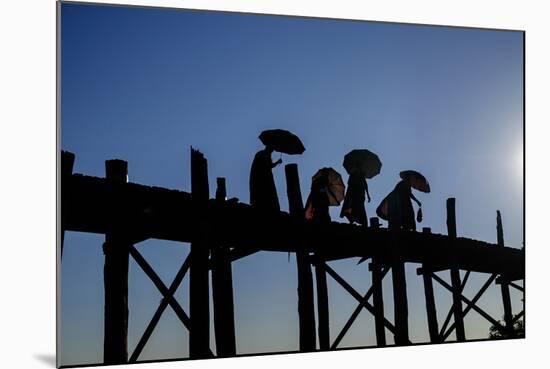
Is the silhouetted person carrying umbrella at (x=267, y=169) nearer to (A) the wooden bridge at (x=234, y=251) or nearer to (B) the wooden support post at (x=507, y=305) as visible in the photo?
(A) the wooden bridge at (x=234, y=251)

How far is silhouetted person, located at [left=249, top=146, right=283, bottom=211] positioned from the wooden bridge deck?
2.3 inches

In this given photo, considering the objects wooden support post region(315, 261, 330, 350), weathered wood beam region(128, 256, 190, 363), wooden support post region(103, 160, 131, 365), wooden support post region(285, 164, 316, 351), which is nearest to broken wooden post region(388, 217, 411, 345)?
wooden support post region(315, 261, 330, 350)

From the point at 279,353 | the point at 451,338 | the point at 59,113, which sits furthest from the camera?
the point at 451,338

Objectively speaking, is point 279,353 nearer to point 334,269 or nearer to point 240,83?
point 334,269

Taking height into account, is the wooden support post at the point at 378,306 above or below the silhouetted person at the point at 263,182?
below

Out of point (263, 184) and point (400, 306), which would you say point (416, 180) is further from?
point (263, 184)

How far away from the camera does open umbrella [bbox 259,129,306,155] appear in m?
5.50

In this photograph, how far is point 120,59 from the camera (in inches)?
207

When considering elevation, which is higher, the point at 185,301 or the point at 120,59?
the point at 120,59

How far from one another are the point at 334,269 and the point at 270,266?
0.43 meters

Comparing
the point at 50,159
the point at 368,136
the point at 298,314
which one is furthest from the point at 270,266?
the point at 50,159

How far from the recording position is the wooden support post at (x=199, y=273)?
17.4ft

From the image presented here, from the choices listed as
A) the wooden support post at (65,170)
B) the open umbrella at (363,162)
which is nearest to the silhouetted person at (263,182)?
the open umbrella at (363,162)

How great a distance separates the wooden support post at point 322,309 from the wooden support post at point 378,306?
0.32 metres
